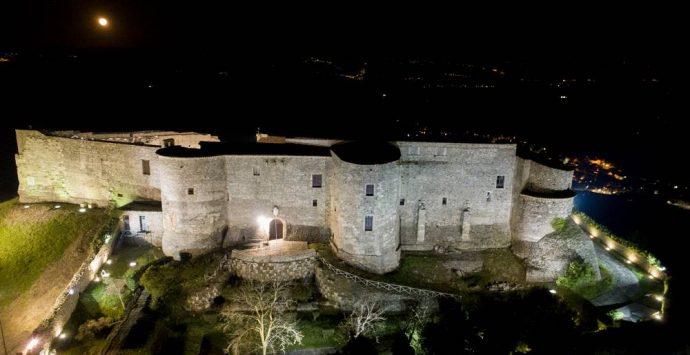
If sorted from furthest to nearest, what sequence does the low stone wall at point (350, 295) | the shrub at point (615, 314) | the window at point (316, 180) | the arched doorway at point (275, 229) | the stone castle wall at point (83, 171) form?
1. the stone castle wall at point (83, 171)
2. the arched doorway at point (275, 229)
3. the window at point (316, 180)
4. the shrub at point (615, 314)
5. the low stone wall at point (350, 295)

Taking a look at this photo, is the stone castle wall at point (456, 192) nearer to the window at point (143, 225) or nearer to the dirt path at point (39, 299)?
the window at point (143, 225)

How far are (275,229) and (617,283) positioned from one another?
76.1 feet

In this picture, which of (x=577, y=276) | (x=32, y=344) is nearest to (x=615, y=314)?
(x=577, y=276)

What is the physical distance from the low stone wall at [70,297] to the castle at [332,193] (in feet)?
6.97

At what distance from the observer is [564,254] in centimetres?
3023

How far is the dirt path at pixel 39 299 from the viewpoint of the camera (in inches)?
949

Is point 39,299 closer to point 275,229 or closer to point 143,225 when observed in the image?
point 143,225

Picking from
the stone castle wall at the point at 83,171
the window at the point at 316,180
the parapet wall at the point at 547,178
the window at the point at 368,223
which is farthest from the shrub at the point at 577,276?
the stone castle wall at the point at 83,171

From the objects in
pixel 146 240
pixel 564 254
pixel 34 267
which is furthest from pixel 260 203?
pixel 564 254

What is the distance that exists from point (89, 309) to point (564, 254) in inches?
1163

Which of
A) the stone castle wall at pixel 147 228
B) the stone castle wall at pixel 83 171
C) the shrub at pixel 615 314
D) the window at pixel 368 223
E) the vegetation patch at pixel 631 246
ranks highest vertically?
the stone castle wall at pixel 83 171

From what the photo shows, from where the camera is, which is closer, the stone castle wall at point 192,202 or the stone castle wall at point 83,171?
the stone castle wall at point 192,202

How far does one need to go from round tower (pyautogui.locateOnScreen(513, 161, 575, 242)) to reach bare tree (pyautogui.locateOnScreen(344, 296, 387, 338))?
11.8m

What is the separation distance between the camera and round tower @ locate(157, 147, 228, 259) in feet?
90.9
